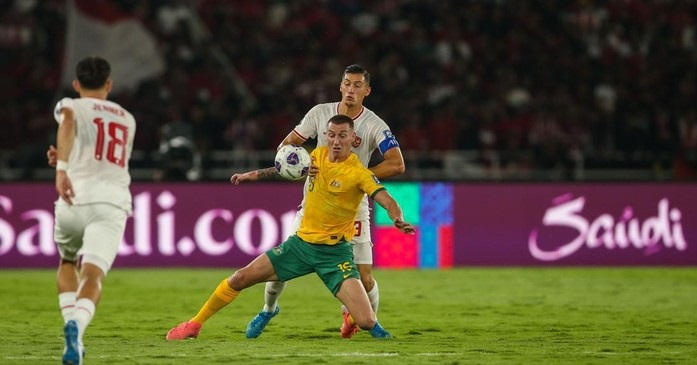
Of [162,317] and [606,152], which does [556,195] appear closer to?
[606,152]

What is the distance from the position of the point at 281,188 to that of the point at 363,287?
9141 millimetres

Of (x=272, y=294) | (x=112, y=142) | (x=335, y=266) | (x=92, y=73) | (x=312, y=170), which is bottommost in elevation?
(x=272, y=294)

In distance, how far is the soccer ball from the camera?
998cm

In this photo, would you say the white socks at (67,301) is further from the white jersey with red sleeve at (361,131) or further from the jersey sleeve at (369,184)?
the white jersey with red sleeve at (361,131)

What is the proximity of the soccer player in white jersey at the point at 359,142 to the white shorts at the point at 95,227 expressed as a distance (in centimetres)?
244

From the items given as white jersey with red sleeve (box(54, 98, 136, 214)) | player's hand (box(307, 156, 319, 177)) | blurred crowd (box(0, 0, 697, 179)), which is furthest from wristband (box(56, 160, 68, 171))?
blurred crowd (box(0, 0, 697, 179))

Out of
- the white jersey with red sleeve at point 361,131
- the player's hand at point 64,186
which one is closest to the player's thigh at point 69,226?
the player's hand at point 64,186

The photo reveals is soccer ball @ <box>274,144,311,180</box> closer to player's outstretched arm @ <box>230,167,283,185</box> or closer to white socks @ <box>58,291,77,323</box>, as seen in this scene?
player's outstretched arm @ <box>230,167,283,185</box>

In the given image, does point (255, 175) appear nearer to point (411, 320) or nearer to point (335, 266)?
point (335, 266)

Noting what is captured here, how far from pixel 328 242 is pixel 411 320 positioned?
8.03 ft

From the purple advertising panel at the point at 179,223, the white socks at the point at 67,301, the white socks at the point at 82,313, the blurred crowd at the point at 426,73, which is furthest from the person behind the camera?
the blurred crowd at the point at 426,73

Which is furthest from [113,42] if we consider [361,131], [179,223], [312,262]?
[312,262]

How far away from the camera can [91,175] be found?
27.1 feet

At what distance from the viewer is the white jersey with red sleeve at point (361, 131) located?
10742mm
